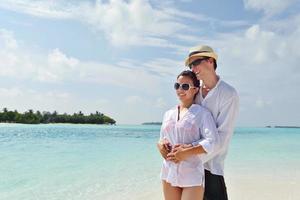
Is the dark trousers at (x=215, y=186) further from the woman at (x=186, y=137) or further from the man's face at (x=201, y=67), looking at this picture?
the man's face at (x=201, y=67)

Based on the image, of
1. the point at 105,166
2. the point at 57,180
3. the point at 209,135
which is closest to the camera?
the point at 209,135

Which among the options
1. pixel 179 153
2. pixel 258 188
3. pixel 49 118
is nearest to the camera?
pixel 179 153

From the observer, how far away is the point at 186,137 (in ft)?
8.30

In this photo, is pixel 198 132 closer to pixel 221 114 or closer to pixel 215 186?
pixel 221 114

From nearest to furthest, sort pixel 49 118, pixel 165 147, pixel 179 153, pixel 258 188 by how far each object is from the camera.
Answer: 1. pixel 179 153
2. pixel 165 147
3. pixel 258 188
4. pixel 49 118

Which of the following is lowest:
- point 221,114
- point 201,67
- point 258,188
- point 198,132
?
point 258,188

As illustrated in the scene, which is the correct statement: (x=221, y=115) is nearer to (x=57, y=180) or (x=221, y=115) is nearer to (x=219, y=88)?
(x=219, y=88)

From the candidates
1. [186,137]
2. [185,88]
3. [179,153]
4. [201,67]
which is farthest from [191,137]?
[201,67]

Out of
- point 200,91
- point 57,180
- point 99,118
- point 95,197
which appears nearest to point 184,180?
point 200,91

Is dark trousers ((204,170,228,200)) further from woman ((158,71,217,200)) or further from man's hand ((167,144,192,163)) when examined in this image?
man's hand ((167,144,192,163))

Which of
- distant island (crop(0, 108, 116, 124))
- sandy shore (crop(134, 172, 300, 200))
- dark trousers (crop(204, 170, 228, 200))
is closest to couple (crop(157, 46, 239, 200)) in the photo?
dark trousers (crop(204, 170, 228, 200))

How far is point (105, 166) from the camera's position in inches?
433

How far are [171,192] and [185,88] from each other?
67 cm

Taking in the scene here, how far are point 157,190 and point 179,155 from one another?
16.0ft
